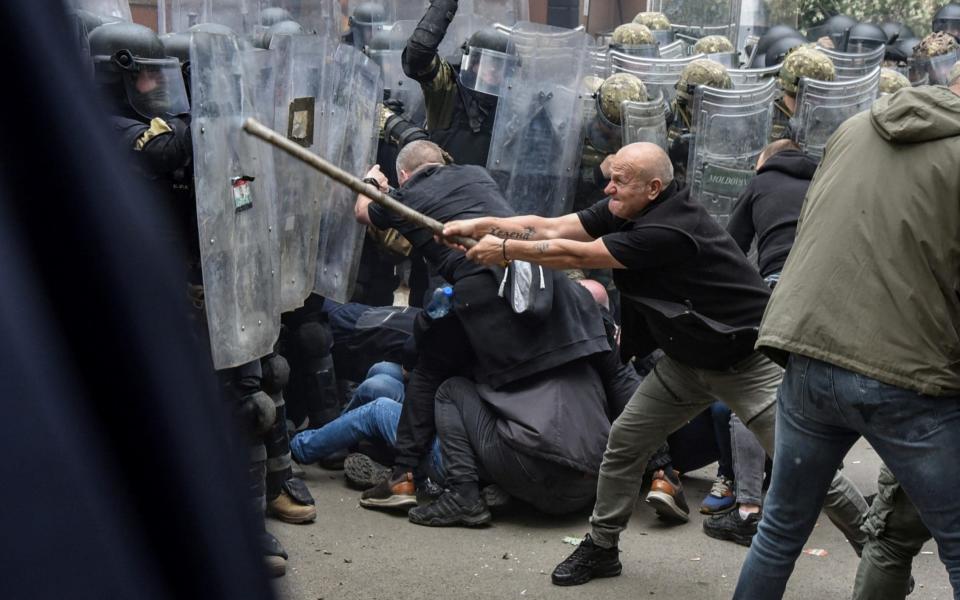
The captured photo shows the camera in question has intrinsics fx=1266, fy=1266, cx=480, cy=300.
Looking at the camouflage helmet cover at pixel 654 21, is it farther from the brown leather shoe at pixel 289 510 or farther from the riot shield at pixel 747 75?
the brown leather shoe at pixel 289 510

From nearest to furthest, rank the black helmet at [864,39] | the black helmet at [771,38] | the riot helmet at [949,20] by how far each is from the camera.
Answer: the black helmet at [771,38] → the black helmet at [864,39] → the riot helmet at [949,20]

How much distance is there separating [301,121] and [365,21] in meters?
3.72

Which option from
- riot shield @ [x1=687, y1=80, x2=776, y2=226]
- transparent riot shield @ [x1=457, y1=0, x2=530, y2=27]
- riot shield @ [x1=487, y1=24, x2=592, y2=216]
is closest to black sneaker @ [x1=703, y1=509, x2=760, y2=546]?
riot shield @ [x1=687, y1=80, x2=776, y2=226]

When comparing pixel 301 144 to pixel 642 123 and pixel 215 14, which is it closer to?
pixel 215 14

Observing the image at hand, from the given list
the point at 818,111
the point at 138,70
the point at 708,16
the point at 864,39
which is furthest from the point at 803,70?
the point at 708,16

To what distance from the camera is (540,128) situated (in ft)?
22.3

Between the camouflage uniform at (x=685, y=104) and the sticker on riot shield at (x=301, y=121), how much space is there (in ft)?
7.13

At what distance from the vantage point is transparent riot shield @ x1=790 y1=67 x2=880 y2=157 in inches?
270

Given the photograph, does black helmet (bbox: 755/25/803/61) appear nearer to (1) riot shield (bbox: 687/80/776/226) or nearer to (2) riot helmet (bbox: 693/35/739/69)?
(2) riot helmet (bbox: 693/35/739/69)

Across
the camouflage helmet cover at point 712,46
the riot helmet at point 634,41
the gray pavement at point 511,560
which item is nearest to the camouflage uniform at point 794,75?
the riot helmet at point 634,41

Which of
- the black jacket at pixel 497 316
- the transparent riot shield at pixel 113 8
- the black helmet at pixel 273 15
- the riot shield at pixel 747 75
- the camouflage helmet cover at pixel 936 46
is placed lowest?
the black jacket at pixel 497 316

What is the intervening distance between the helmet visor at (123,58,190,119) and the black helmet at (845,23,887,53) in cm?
838

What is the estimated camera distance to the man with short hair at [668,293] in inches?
152

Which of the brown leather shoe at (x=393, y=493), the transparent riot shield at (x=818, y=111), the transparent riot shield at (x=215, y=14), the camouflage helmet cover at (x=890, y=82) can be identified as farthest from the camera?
the camouflage helmet cover at (x=890, y=82)
